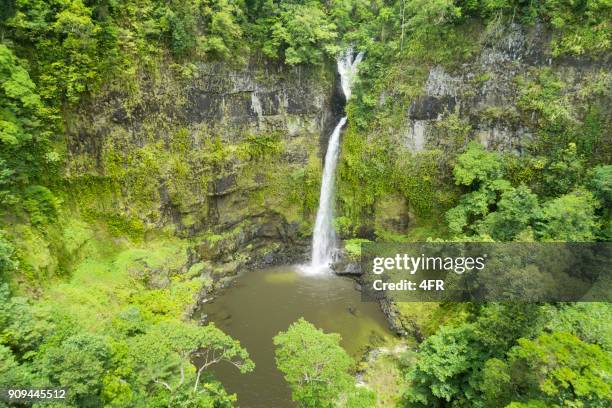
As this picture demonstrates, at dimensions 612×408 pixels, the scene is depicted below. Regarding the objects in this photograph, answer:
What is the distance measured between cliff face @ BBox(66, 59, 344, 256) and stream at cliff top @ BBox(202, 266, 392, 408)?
14.2 feet

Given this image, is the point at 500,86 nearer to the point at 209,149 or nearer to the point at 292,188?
the point at 292,188

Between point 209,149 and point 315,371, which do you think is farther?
point 209,149

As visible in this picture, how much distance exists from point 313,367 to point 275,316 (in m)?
7.35

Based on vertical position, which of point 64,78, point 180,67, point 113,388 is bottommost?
point 113,388

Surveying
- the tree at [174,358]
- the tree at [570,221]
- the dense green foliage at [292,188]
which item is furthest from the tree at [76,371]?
the tree at [570,221]

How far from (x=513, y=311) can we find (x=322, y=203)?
47.8ft

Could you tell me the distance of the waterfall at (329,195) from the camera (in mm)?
23969

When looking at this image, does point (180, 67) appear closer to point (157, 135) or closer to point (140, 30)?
point (140, 30)

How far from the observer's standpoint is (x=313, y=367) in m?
11.1

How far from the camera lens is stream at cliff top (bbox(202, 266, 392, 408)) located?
47.0ft

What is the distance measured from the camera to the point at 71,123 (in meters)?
16.7

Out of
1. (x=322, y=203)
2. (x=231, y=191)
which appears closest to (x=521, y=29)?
(x=322, y=203)

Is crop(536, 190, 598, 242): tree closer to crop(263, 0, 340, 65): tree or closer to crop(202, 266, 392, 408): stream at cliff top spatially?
crop(202, 266, 392, 408): stream at cliff top

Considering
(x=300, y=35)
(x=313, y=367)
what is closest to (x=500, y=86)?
(x=300, y=35)
